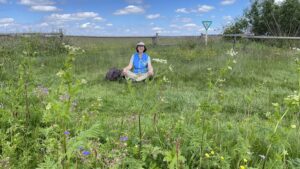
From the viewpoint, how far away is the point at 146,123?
3969mm

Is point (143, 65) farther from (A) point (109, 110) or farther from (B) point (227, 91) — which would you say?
(A) point (109, 110)

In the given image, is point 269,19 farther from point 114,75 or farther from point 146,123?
point 146,123

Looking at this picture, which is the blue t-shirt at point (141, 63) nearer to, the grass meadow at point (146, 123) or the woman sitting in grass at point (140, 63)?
the woman sitting in grass at point (140, 63)

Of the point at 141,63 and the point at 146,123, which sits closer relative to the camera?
the point at 146,123

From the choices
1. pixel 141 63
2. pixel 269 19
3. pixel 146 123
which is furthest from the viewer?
pixel 269 19

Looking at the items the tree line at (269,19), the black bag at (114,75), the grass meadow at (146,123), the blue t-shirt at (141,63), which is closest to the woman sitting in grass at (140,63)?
the blue t-shirt at (141,63)

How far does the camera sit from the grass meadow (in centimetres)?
244

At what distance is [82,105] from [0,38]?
12.1 meters

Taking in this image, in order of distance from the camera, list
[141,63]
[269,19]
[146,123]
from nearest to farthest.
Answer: [146,123]
[141,63]
[269,19]

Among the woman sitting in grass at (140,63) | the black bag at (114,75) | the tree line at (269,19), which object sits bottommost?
the black bag at (114,75)

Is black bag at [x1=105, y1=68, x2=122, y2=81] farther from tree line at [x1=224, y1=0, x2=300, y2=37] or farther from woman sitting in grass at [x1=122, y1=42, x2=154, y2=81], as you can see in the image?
tree line at [x1=224, y1=0, x2=300, y2=37]

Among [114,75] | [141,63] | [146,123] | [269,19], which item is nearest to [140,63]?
[141,63]

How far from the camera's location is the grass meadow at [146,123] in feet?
8.00

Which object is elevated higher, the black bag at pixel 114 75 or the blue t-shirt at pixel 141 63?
the blue t-shirt at pixel 141 63
